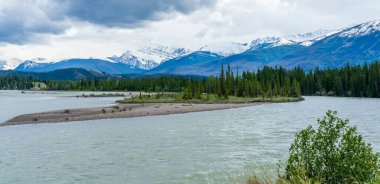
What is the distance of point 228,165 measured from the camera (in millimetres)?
32906

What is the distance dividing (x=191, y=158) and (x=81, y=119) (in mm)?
43419

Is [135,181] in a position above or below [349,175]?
below

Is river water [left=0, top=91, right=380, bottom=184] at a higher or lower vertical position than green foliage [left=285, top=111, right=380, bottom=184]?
lower

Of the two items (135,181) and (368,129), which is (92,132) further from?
(368,129)

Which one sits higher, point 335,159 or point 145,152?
point 335,159

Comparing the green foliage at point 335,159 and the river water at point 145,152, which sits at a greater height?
the green foliage at point 335,159

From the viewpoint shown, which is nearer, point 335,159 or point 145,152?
point 335,159

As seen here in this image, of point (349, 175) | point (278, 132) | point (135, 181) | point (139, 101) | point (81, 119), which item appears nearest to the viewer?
point (349, 175)

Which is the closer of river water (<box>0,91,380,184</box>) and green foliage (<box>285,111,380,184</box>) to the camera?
green foliage (<box>285,111,380,184</box>)

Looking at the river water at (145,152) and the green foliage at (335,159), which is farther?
the river water at (145,152)

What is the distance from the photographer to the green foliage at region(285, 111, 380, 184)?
19109 mm

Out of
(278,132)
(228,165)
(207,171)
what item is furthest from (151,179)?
(278,132)

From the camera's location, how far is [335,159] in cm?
2020

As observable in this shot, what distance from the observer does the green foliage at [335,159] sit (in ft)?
62.7
